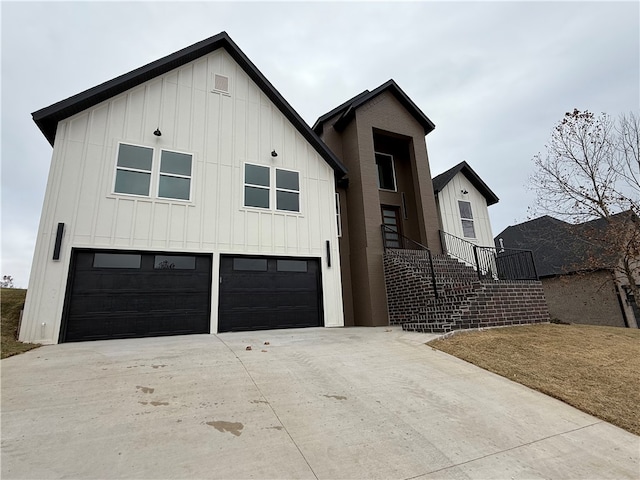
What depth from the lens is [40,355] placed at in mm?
5531

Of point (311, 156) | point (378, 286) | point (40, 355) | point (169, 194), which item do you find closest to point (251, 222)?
point (169, 194)

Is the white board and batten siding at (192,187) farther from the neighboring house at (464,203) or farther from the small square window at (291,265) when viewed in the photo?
the neighboring house at (464,203)

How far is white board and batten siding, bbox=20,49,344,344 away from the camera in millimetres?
7391

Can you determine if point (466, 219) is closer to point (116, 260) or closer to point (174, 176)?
→ point (174, 176)

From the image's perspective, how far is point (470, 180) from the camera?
1583 cm

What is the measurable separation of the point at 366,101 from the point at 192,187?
8019 mm

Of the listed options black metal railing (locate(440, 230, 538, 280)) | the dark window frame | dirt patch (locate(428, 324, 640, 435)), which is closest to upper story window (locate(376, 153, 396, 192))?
the dark window frame

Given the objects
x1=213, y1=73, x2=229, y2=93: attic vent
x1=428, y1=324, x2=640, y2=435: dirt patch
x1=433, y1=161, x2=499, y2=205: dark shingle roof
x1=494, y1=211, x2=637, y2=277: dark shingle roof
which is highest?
x1=213, y1=73, x2=229, y2=93: attic vent

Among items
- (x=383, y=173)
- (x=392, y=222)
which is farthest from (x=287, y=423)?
(x=383, y=173)

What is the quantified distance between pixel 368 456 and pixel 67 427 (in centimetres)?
280

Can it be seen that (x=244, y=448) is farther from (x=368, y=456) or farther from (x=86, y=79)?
(x=86, y=79)

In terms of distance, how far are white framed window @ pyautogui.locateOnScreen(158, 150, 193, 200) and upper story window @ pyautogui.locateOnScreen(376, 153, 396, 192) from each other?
332 inches

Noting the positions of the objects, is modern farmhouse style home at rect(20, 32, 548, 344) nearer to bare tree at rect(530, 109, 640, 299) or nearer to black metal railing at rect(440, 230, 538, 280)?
black metal railing at rect(440, 230, 538, 280)

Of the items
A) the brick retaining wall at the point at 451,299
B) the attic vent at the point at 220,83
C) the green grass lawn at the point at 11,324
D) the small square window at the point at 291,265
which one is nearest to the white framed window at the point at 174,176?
the attic vent at the point at 220,83
